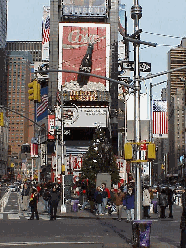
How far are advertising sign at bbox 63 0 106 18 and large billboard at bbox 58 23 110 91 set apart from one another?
10.7ft

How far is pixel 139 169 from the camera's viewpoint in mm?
19688

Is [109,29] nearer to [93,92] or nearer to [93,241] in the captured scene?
[93,92]

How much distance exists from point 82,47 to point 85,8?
8.92 m

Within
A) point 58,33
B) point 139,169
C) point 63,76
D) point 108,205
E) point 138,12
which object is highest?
point 58,33

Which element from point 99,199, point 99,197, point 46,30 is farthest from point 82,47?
point 99,197

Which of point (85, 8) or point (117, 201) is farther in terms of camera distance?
point (85, 8)

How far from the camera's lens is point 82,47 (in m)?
125

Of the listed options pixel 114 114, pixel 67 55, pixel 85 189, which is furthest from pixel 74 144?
pixel 85 189

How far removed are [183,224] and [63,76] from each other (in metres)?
105

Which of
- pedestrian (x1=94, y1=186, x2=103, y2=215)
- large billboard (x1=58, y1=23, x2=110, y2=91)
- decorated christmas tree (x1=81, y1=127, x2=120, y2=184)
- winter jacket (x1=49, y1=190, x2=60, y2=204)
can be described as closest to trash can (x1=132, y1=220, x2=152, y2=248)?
winter jacket (x1=49, y1=190, x2=60, y2=204)

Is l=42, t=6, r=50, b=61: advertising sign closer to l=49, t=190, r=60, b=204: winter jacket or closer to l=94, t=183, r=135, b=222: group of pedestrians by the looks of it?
l=94, t=183, r=135, b=222: group of pedestrians

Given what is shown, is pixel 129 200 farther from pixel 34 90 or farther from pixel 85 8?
pixel 85 8

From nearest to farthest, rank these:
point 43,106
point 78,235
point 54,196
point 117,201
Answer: point 78,235, point 117,201, point 54,196, point 43,106

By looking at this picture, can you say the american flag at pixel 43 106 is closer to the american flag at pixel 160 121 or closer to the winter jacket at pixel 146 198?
the american flag at pixel 160 121
